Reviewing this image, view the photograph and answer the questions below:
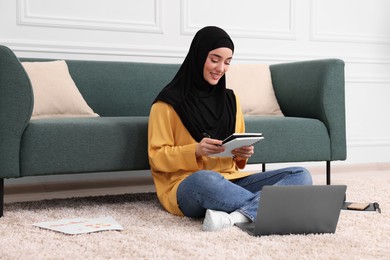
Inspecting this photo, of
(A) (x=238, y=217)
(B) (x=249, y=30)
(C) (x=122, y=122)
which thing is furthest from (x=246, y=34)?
(A) (x=238, y=217)

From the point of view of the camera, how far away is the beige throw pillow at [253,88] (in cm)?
338

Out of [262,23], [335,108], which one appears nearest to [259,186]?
[335,108]

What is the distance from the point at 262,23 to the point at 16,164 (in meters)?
2.29

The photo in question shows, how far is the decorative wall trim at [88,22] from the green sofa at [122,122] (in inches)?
16.2

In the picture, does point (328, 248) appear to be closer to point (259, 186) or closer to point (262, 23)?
point (259, 186)

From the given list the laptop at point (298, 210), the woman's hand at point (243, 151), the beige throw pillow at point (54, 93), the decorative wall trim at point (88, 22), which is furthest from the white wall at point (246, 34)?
the laptop at point (298, 210)

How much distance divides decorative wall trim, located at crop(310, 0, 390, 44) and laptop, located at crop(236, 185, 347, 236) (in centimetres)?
248

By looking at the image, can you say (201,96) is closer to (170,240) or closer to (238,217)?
(238,217)

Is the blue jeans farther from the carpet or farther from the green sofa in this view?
the green sofa

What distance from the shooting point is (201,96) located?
2.44 meters

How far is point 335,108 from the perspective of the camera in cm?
309

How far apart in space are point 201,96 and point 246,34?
5.57 ft

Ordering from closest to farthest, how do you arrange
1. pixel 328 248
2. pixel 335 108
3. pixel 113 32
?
pixel 328 248, pixel 335 108, pixel 113 32

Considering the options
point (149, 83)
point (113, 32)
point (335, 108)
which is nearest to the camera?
point (335, 108)
